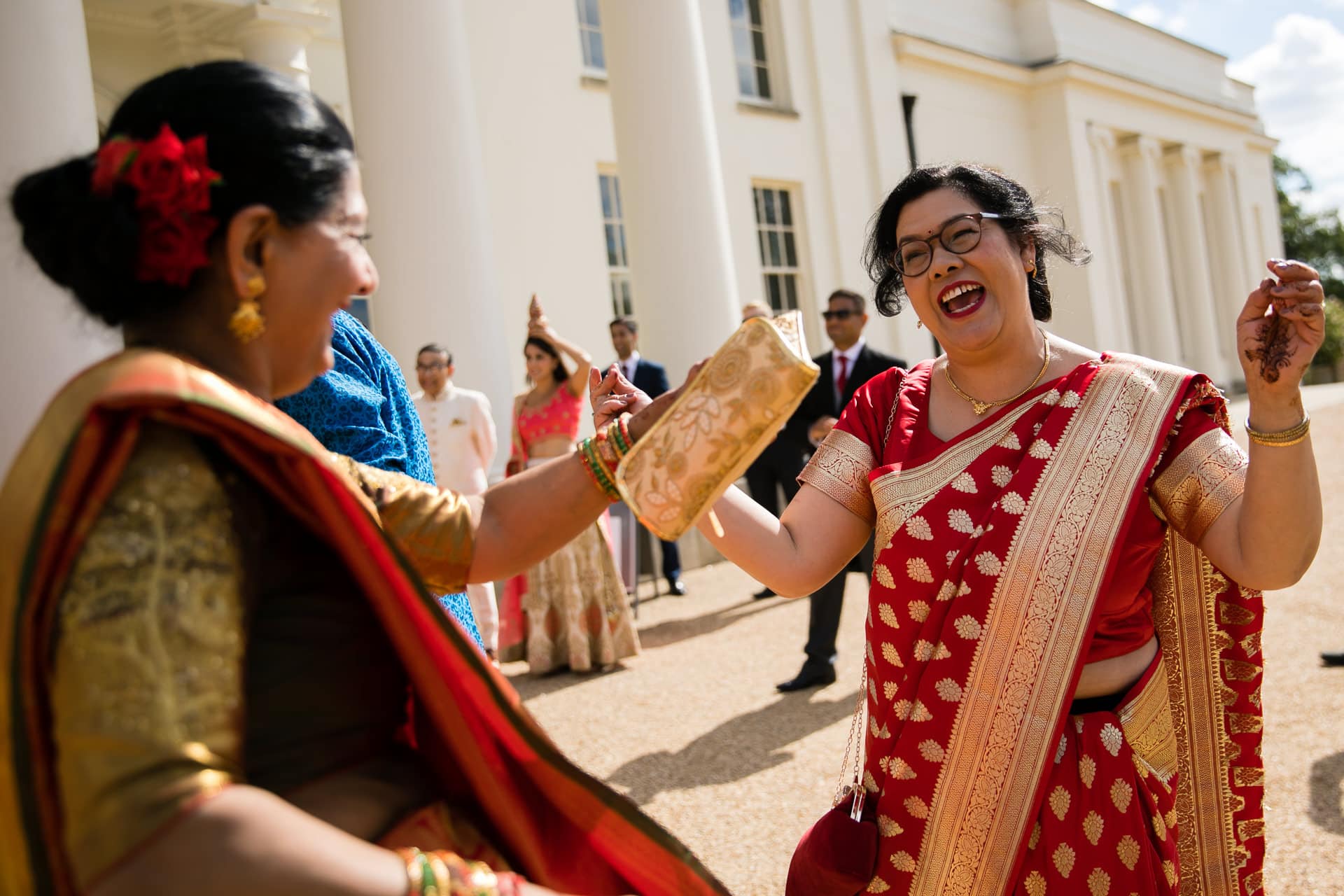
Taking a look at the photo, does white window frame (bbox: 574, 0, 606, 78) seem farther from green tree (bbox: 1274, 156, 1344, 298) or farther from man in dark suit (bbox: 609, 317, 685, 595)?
green tree (bbox: 1274, 156, 1344, 298)

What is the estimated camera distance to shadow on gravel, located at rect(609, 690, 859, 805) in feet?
14.1

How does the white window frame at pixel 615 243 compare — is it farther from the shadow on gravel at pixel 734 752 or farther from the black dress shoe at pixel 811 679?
the shadow on gravel at pixel 734 752

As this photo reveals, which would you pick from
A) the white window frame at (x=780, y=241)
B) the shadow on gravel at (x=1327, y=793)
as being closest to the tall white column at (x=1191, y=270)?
the white window frame at (x=780, y=241)

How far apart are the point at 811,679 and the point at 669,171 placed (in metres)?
5.30

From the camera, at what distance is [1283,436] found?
6.01 ft

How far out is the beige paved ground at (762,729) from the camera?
3500 mm

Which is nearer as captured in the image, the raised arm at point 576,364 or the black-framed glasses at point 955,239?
the black-framed glasses at point 955,239

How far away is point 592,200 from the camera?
35.7 ft

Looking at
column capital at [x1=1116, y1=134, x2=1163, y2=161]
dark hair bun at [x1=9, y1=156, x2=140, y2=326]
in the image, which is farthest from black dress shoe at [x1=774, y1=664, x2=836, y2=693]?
column capital at [x1=1116, y1=134, x2=1163, y2=161]

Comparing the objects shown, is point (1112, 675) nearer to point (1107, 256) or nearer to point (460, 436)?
point (460, 436)

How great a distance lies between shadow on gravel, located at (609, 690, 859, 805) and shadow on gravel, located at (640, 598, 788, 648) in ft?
5.89

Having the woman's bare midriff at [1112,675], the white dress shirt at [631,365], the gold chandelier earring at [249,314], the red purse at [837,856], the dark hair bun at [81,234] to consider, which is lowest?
the red purse at [837,856]

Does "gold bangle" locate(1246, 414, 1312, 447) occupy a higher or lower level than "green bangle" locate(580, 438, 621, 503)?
Result: lower

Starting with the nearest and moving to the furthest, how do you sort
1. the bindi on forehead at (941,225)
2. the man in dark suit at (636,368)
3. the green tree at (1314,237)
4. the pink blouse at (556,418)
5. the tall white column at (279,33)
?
1. the bindi on forehead at (941,225)
2. the pink blouse at (556,418)
3. the man in dark suit at (636,368)
4. the tall white column at (279,33)
5. the green tree at (1314,237)
